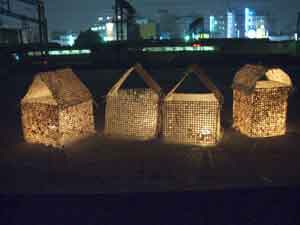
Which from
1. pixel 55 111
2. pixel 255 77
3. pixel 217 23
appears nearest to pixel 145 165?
pixel 55 111

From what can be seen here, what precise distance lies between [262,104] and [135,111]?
2.48 meters

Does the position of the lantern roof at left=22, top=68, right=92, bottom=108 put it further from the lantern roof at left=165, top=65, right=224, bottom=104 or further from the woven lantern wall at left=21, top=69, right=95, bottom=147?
the lantern roof at left=165, top=65, right=224, bottom=104

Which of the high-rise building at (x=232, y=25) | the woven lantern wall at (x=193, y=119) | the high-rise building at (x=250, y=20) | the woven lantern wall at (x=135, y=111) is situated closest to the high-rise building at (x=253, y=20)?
the high-rise building at (x=250, y=20)

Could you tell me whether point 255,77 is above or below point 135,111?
above

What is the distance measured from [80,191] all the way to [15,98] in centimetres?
872

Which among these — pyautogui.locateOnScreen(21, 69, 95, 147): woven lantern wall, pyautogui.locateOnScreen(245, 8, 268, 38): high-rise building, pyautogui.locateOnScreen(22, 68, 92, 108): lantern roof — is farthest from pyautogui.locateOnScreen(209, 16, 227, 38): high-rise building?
pyautogui.locateOnScreen(21, 69, 95, 147): woven lantern wall

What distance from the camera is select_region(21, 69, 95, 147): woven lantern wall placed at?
676cm

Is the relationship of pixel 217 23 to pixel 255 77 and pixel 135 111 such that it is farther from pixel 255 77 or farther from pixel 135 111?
pixel 135 111

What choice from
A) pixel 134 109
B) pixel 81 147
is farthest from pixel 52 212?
pixel 134 109

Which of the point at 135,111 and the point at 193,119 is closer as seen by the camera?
the point at 193,119

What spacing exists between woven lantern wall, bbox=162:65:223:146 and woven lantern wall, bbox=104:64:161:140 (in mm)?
273

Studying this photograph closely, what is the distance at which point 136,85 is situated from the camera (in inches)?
593

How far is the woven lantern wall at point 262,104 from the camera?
7.02 m

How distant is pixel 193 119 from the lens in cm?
679
